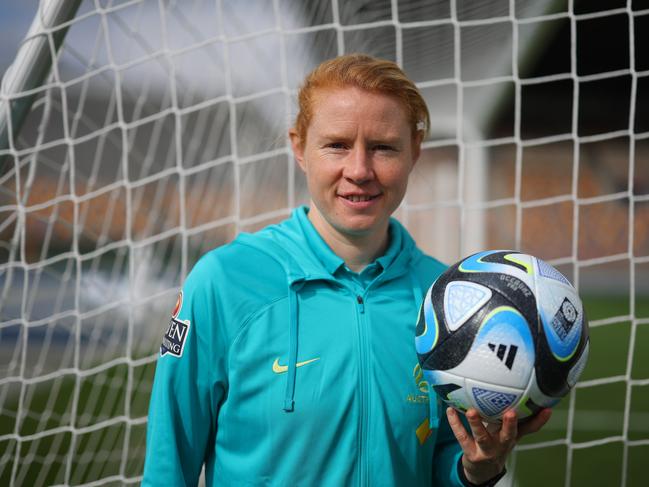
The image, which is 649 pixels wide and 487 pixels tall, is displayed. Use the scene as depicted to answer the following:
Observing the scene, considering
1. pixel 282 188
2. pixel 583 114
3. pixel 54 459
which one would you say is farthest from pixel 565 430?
pixel 583 114

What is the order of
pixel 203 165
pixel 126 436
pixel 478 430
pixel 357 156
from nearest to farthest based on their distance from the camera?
pixel 478 430
pixel 357 156
pixel 126 436
pixel 203 165

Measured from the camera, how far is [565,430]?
611cm

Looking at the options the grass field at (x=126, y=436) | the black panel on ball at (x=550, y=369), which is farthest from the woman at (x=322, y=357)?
the grass field at (x=126, y=436)

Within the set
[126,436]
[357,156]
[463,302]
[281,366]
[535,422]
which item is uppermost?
[357,156]

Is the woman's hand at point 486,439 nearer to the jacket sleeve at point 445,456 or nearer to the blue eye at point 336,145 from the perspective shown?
the jacket sleeve at point 445,456

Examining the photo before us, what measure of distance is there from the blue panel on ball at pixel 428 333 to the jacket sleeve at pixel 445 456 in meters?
0.19

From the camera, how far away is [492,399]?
1.54 metres

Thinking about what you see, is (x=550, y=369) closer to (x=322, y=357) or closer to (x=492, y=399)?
(x=492, y=399)

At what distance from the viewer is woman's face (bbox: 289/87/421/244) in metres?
1.62

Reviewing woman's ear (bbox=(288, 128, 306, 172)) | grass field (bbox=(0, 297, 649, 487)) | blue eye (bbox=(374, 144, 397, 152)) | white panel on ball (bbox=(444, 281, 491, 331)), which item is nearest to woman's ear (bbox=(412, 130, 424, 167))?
blue eye (bbox=(374, 144, 397, 152))

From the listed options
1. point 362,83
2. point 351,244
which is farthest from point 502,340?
point 362,83

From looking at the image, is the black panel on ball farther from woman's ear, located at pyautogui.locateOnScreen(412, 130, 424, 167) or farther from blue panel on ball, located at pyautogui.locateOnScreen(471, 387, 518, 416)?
woman's ear, located at pyautogui.locateOnScreen(412, 130, 424, 167)

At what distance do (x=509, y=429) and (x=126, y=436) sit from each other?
2.36 meters

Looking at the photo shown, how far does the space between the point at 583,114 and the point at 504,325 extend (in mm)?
21827
